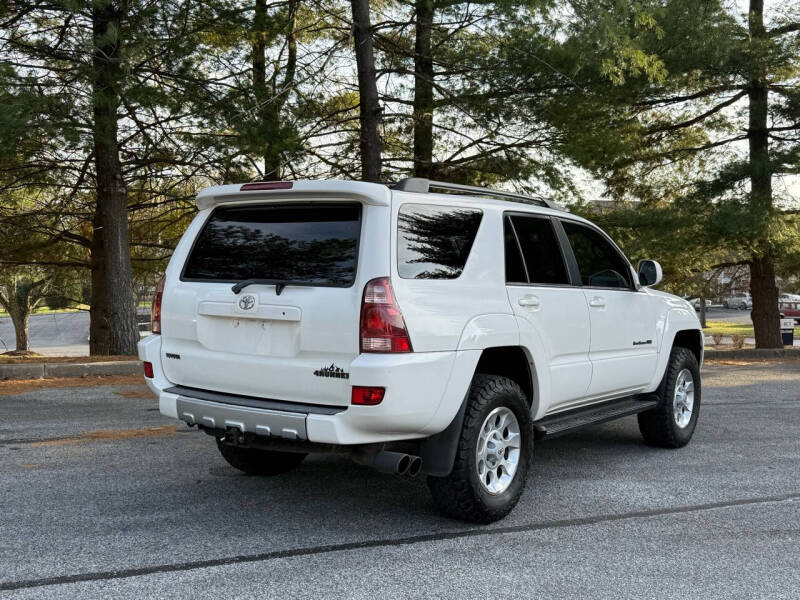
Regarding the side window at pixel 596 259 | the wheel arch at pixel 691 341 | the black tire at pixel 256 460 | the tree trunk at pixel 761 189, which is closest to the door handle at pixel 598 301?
the side window at pixel 596 259

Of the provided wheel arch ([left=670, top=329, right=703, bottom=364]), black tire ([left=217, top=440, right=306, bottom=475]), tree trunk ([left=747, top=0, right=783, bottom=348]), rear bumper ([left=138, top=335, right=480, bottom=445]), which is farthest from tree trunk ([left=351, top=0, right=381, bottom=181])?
tree trunk ([left=747, top=0, right=783, bottom=348])

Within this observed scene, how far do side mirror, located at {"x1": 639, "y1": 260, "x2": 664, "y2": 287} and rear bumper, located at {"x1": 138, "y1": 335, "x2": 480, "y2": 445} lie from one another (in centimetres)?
247

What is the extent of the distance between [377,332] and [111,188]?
10.9 meters

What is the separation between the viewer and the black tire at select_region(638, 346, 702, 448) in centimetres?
657

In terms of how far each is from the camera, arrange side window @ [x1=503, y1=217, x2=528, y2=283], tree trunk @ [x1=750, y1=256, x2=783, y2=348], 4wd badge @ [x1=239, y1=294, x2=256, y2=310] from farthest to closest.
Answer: tree trunk @ [x1=750, y1=256, x2=783, y2=348]
side window @ [x1=503, y1=217, x2=528, y2=283]
4wd badge @ [x1=239, y1=294, x2=256, y2=310]

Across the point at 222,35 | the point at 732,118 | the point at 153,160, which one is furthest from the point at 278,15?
the point at 732,118

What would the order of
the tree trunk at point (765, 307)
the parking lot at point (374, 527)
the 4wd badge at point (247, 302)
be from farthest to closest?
1. the tree trunk at point (765, 307)
2. the 4wd badge at point (247, 302)
3. the parking lot at point (374, 527)

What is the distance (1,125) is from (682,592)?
9743 mm

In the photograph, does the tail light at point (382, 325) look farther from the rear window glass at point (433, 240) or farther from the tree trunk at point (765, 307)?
the tree trunk at point (765, 307)

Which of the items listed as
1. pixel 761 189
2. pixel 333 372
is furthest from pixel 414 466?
pixel 761 189

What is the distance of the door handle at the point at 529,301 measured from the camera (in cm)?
491

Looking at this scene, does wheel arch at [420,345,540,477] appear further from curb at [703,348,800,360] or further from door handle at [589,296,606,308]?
curb at [703,348,800,360]

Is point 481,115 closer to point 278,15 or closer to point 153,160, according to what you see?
point 278,15

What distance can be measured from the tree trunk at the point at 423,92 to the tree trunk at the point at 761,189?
256 inches
